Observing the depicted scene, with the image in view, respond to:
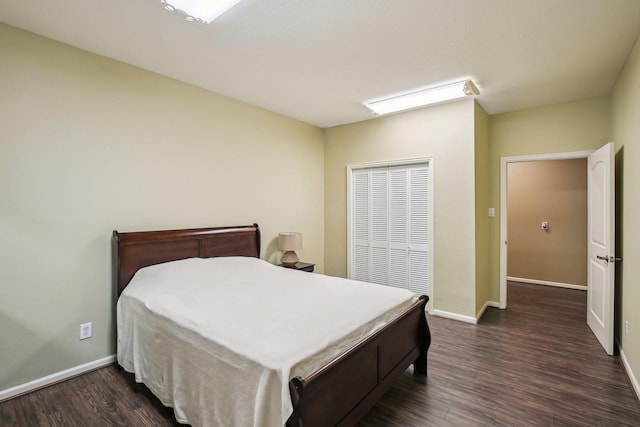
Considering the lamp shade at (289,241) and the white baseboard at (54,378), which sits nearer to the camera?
the white baseboard at (54,378)

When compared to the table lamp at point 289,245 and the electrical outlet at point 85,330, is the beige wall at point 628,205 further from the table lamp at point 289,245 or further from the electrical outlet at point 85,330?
the electrical outlet at point 85,330

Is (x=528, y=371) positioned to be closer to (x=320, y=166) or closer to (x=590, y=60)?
(x=590, y=60)

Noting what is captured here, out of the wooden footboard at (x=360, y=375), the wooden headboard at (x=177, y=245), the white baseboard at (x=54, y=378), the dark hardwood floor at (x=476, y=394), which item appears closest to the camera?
the wooden footboard at (x=360, y=375)

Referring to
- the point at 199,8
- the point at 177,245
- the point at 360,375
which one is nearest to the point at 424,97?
the point at 199,8

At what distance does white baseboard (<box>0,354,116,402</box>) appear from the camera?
7.09 ft

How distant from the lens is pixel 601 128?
3.48 metres

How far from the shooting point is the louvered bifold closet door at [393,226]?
3959 millimetres

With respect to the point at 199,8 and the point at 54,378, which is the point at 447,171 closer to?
the point at 199,8

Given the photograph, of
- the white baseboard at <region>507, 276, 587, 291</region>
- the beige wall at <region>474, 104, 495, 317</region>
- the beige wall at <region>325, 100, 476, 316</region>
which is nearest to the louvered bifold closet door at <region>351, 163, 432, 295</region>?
the beige wall at <region>325, 100, 476, 316</region>

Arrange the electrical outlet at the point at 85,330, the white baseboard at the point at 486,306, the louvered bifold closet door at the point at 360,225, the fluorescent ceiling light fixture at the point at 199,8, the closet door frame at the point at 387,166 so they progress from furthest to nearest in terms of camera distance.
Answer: the louvered bifold closet door at the point at 360,225 < the closet door frame at the point at 387,166 < the white baseboard at the point at 486,306 < the electrical outlet at the point at 85,330 < the fluorescent ceiling light fixture at the point at 199,8

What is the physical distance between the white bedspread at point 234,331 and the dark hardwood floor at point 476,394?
0.74 ft

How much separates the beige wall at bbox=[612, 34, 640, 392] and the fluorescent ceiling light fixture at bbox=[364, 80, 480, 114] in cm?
118

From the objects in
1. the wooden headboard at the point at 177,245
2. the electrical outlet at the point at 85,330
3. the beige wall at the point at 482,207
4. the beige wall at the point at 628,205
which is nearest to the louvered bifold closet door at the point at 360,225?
the beige wall at the point at 482,207

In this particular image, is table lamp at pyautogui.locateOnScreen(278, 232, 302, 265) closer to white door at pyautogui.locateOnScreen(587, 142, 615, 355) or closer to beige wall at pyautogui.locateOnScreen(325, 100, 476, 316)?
beige wall at pyautogui.locateOnScreen(325, 100, 476, 316)
